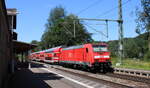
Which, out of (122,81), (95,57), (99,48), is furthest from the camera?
(99,48)

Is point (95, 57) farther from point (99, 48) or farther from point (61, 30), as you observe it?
point (61, 30)

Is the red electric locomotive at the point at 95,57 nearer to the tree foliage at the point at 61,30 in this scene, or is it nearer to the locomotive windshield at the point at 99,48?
the locomotive windshield at the point at 99,48

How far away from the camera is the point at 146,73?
888 inches

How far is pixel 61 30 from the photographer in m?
80.8

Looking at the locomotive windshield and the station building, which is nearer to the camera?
the station building

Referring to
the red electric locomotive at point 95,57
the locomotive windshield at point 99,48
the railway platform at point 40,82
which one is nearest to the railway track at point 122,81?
the railway platform at point 40,82

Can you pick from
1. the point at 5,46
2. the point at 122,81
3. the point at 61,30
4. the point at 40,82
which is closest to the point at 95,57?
the point at 122,81

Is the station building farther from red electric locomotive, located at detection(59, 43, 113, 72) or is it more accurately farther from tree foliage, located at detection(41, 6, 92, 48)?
tree foliage, located at detection(41, 6, 92, 48)

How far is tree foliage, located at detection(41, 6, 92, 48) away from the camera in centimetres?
7046

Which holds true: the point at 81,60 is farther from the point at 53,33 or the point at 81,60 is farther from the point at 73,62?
the point at 53,33

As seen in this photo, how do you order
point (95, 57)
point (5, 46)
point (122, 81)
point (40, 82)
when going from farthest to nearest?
point (95, 57)
point (122, 81)
point (40, 82)
point (5, 46)

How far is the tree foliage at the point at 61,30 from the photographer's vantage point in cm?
7046

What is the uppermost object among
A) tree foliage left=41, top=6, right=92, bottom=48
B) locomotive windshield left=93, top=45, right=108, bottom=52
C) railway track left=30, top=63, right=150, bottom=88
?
tree foliage left=41, top=6, right=92, bottom=48

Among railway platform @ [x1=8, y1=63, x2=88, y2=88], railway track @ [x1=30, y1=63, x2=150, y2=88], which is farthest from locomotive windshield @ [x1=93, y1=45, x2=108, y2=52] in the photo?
railway platform @ [x1=8, y1=63, x2=88, y2=88]
